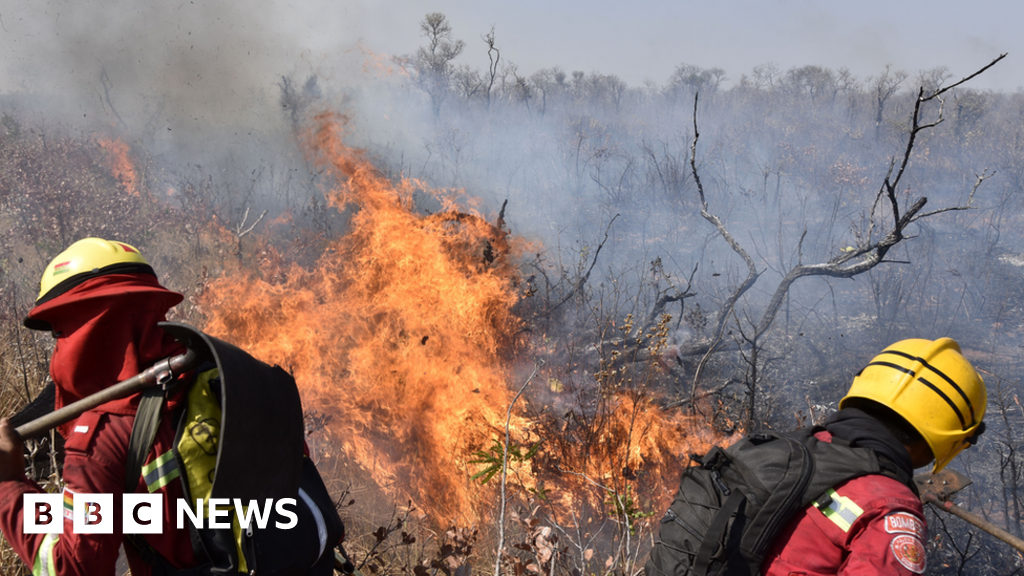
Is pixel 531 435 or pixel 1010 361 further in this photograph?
pixel 1010 361

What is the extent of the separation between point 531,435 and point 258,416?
4087 millimetres

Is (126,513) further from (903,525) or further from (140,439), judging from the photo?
(903,525)

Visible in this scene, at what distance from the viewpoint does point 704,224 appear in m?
12.5

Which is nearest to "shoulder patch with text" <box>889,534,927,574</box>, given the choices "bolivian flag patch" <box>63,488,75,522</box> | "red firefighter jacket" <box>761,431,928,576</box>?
"red firefighter jacket" <box>761,431,928,576</box>

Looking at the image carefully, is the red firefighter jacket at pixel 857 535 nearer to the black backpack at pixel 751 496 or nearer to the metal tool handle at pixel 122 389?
the black backpack at pixel 751 496

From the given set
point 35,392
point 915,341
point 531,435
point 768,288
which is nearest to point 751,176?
point 768,288

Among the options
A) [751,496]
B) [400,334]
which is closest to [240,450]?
[751,496]

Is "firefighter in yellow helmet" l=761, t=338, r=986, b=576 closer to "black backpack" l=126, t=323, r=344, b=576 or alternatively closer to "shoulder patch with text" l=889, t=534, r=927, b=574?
"shoulder patch with text" l=889, t=534, r=927, b=574

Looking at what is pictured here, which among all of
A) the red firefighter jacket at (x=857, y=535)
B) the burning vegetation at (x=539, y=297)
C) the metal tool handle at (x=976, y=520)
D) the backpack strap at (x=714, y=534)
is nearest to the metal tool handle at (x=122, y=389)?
the burning vegetation at (x=539, y=297)

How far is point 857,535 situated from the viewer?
4.90 feet

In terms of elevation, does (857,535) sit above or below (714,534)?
above

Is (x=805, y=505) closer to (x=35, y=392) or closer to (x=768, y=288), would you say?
(x=35, y=392)

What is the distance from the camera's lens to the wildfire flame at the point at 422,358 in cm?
501

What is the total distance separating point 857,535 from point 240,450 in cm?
175
